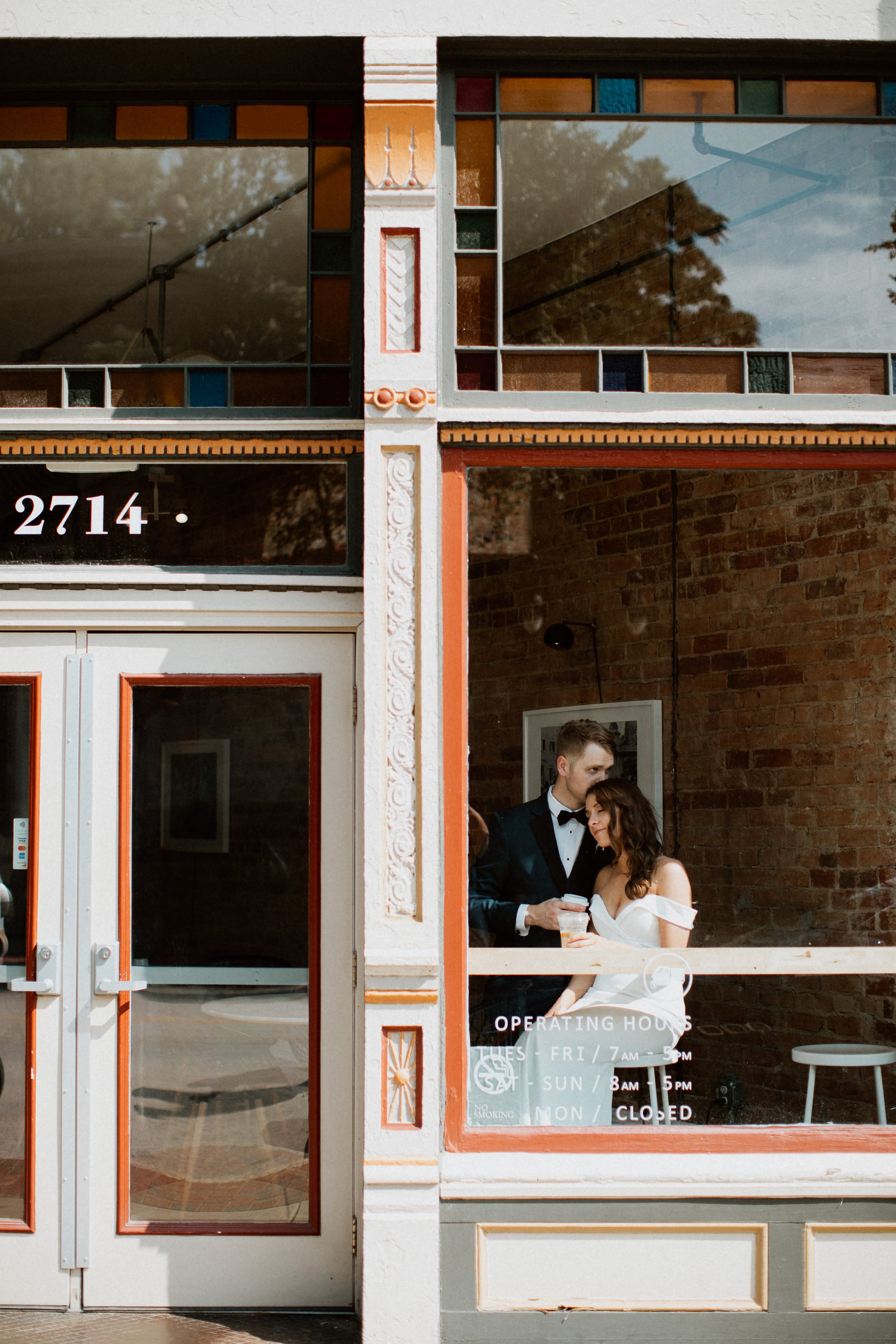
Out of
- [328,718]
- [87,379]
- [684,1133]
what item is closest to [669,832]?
[684,1133]

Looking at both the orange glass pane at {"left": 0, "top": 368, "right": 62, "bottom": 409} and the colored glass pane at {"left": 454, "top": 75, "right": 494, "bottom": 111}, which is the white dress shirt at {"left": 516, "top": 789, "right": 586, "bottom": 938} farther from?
the colored glass pane at {"left": 454, "top": 75, "right": 494, "bottom": 111}

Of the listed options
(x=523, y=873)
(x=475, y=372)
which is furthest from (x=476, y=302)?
(x=523, y=873)

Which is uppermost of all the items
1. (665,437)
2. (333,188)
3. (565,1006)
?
(333,188)

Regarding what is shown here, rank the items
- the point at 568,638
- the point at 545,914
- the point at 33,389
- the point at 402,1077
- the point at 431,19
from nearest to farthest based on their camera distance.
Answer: the point at 402,1077
the point at 431,19
the point at 545,914
the point at 33,389
the point at 568,638

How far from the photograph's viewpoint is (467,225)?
13.9 ft

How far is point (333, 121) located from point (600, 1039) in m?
3.49

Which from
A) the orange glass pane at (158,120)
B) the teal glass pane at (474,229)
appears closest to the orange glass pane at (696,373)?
the teal glass pane at (474,229)

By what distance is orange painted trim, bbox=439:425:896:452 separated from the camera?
4148 mm

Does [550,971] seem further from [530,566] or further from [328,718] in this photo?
[530,566]

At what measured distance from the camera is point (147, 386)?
4.36 meters

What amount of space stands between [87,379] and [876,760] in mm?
3252

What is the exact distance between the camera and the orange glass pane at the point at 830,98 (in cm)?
435

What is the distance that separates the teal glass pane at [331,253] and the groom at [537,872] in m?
1.90

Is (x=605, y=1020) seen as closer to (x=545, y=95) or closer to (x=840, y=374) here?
(x=840, y=374)
